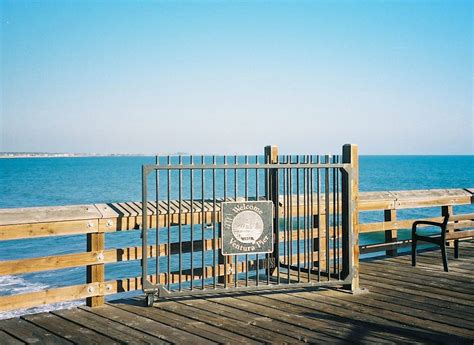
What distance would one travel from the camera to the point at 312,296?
5789mm

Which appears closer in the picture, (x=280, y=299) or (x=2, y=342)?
(x=2, y=342)

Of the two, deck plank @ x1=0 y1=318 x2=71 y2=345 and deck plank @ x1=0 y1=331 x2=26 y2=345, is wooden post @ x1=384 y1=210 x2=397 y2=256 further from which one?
deck plank @ x1=0 y1=331 x2=26 y2=345

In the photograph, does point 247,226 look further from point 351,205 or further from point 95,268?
point 95,268

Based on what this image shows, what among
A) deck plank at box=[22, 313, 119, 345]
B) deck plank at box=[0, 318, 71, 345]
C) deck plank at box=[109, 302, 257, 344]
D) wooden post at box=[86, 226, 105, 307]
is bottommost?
deck plank at box=[0, 318, 71, 345]

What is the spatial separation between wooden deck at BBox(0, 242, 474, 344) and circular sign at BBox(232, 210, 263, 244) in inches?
25.9

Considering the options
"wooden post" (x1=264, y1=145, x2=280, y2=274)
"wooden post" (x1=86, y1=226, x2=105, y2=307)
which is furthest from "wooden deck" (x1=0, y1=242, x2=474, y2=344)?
"wooden post" (x1=264, y1=145, x2=280, y2=274)

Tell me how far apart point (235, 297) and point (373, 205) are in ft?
9.70

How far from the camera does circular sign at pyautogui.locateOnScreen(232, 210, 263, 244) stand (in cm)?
578

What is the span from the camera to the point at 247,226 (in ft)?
19.0

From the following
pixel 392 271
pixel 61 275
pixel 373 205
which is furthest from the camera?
pixel 61 275

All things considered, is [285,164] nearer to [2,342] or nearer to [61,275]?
[2,342]

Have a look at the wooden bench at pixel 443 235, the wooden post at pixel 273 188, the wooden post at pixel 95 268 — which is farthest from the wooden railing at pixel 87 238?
the wooden bench at pixel 443 235

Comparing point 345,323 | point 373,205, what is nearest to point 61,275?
point 373,205

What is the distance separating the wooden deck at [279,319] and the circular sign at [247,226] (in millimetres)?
658
